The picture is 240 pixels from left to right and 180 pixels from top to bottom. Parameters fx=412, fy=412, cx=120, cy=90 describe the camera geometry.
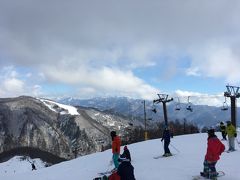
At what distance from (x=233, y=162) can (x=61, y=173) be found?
10.9m

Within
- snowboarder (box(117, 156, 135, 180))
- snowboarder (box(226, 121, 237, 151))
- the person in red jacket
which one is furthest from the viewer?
snowboarder (box(226, 121, 237, 151))

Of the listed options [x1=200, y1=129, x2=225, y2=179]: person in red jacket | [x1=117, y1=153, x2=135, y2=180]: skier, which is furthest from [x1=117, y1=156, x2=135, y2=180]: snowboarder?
[x1=200, y1=129, x2=225, y2=179]: person in red jacket

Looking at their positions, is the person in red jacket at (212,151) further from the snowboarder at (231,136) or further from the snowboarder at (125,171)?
Answer: the snowboarder at (231,136)

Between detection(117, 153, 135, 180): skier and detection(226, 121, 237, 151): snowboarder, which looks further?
detection(226, 121, 237, 151): snowboarder

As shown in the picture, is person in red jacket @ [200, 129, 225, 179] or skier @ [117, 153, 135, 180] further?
person in red jacket @ [200, 129, 225, 179]

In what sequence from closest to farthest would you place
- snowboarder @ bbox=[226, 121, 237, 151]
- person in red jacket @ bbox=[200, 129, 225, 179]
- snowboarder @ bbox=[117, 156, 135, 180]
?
snowboarder @ bbox=[117, 156, 135, 180]
person in red jacket @ bbox=[200, 129, 225, 179]
snowboarder @ bbox=[226, 121, 237, 151]

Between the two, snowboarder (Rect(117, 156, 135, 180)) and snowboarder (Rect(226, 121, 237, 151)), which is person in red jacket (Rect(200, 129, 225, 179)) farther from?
snowboarder (Rect(226, 121, 237, 151))

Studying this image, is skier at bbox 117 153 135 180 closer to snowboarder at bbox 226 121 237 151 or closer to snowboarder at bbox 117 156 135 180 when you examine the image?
snowboarder at bbox 117 156 135 180

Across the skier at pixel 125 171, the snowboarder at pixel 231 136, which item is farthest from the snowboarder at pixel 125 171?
the snowboarder at pixel 231 136

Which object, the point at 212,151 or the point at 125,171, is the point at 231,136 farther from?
the point at 125,171

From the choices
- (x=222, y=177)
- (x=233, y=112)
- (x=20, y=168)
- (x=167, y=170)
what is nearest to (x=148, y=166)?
(x=167, y=170)

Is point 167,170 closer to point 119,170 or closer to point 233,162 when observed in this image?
point 233,162

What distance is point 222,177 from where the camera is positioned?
17.4 metres

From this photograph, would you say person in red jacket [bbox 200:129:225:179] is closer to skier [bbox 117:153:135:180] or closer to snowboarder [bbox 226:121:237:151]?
skier [bbox 117:153:135:180]
